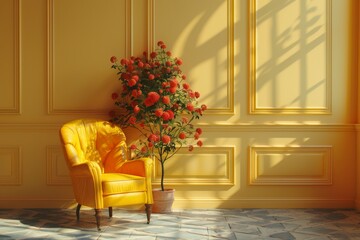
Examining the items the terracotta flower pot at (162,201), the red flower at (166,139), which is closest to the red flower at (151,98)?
the red flower at (166,139)

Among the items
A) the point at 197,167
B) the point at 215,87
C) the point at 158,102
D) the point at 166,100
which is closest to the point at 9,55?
the point at 158,102

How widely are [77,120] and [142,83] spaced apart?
75 cm

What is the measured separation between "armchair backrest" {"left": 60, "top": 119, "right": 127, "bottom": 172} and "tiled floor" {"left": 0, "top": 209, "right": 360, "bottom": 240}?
59 centimetres

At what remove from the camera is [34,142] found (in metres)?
5.39

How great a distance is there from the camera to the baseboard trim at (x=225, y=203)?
17.6 feet

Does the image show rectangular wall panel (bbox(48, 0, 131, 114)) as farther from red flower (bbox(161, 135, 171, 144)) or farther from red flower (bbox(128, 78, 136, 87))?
red flower (bbox(161, 135, 171, 144))

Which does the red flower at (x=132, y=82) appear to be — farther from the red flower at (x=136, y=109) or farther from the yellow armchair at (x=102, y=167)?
the yellow armchair at (x=102, y=167)

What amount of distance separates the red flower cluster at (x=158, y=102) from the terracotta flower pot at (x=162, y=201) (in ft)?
1.14

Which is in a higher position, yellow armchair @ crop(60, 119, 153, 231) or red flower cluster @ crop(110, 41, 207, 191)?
red flower cluster @ crop(110, 41, 207, 191)

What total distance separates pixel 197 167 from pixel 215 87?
0.90 m

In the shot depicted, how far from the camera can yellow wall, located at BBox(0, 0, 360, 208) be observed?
212 inches

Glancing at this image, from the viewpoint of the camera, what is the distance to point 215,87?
5.41m

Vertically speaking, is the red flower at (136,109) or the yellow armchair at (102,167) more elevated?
the red flower at (136,109)

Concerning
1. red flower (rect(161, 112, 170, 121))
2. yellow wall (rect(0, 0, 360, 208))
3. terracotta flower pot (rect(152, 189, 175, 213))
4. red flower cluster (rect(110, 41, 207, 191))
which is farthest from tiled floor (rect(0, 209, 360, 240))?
red flower (rect(161, 112, 170, 121))
